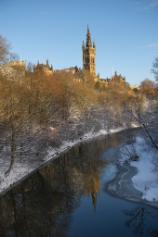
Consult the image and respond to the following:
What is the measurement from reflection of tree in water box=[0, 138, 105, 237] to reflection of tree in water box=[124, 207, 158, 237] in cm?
340

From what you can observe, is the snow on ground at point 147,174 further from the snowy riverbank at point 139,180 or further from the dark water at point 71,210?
the dark water at point 71,210

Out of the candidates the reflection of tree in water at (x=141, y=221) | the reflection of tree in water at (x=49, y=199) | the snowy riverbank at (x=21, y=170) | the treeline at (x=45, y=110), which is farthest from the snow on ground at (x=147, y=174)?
the snowy riverbank at (x=21, y=170)

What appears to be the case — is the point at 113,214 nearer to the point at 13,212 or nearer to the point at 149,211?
the point at 149,211

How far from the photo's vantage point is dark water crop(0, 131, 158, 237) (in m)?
14.2

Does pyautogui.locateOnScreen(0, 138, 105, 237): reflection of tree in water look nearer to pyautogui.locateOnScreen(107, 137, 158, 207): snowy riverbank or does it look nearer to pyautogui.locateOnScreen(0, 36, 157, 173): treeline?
pyautogui.locateOnScreen(107, 137, 158, 207): snowy riverbank

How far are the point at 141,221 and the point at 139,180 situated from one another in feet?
19.7

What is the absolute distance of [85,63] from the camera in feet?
457

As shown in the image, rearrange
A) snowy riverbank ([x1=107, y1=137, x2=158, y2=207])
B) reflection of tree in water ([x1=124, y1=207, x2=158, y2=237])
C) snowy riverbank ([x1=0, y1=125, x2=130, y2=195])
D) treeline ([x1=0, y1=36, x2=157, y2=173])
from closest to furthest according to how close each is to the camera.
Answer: reflection of tree in water ([x1=124, y1=207, x2=158, y2=237]) → snowy riverbank ([x1=107, y1=137, x2=158, y2=207]) → snowy riverbank ([x1=0, y1=125, x2=130, y2=195]) → treeline ([x1=0, y1=36, x2=157, y2=173])

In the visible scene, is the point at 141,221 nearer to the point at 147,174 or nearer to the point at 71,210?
the point at 71,210

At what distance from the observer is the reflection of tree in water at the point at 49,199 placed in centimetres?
1482

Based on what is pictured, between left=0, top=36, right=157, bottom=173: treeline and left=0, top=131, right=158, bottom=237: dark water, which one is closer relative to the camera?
left=0, top=131, right=158, bottom=237: dark water

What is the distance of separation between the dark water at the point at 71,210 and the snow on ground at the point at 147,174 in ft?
5.98

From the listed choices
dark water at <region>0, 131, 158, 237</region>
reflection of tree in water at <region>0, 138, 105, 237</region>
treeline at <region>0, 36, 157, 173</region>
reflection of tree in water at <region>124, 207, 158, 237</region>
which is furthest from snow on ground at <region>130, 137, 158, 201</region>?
treeline at <region>0, 36, 157, 173</region>

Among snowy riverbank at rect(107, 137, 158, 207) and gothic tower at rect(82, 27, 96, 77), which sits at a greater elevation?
gothic tower at rect(82, 27, 96, 77)
